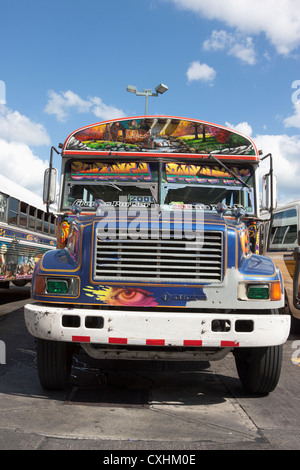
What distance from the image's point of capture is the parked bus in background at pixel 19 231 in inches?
400

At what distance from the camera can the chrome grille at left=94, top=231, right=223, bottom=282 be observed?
391 cm

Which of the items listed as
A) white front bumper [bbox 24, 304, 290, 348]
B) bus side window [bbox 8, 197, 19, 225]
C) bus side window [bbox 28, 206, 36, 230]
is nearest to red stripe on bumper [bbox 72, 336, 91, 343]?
white front bumper [bbox 24, 304, 290, 348]

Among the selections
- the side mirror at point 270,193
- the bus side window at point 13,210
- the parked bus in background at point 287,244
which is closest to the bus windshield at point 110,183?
the side mirror at point 270,193

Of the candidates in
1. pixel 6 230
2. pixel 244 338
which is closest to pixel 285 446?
pixel 244 338

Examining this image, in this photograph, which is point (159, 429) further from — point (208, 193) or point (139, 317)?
point (208, 193)

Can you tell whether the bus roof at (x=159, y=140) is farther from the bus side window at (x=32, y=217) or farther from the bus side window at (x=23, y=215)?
the bus side window at (x=32, y=217)

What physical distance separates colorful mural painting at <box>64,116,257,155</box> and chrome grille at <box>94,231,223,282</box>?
6.59 ft

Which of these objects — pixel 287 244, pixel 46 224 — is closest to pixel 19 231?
pixel 46 224

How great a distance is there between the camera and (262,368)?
4.16 m

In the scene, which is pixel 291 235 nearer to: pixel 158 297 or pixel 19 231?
pixel 158 297

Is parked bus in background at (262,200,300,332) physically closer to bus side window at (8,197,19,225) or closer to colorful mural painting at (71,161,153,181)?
colorful mural painting at (71,161,153,181)

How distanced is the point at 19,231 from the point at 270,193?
23.4ft

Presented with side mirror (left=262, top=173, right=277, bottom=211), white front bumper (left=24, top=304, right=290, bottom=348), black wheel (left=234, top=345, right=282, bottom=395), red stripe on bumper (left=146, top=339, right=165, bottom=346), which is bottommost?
black wheel (left=234, top=345, right=282, bottom=395)

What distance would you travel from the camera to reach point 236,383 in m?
4.91
